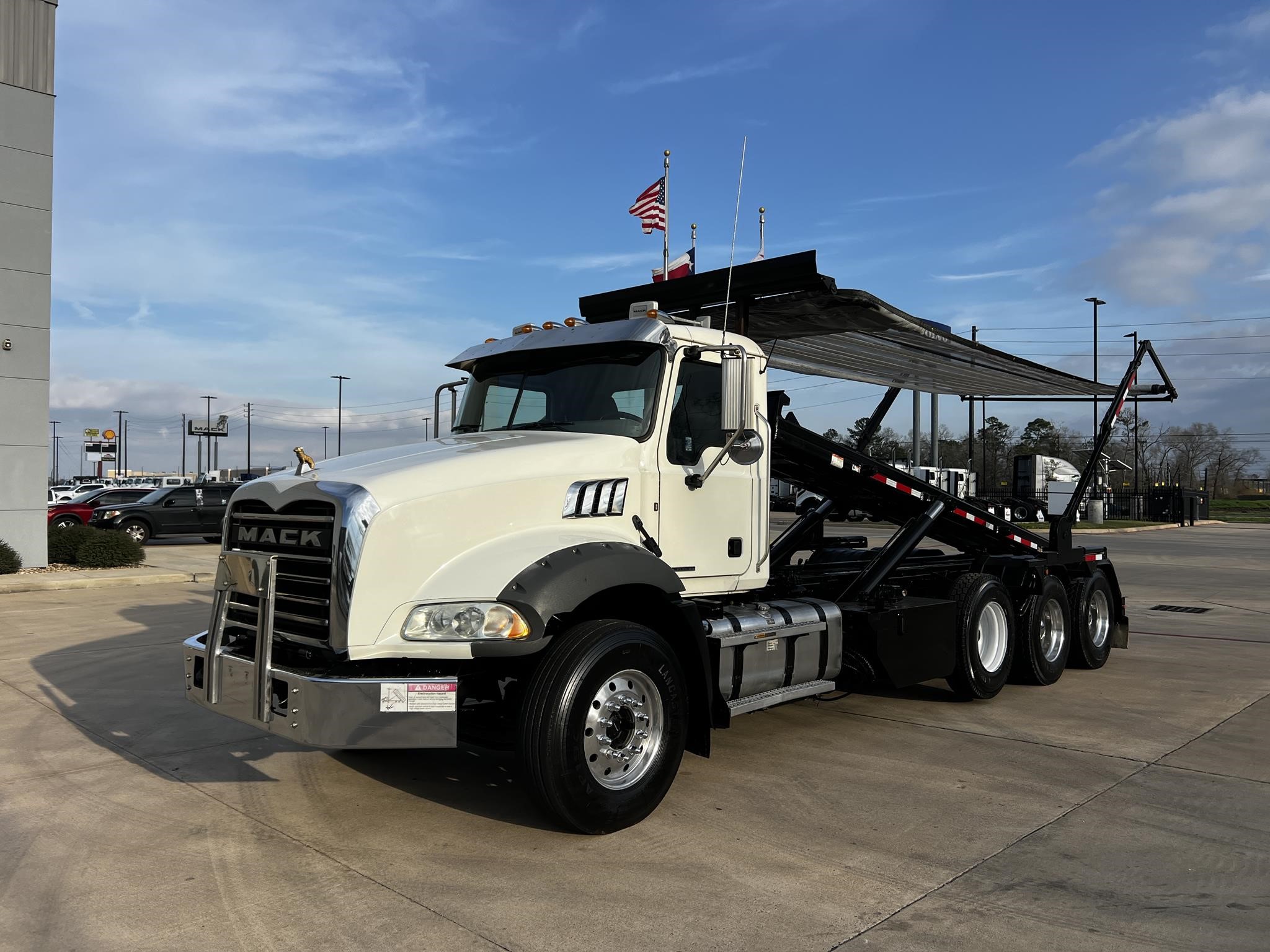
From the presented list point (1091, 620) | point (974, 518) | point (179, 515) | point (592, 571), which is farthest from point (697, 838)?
point (179, 515)

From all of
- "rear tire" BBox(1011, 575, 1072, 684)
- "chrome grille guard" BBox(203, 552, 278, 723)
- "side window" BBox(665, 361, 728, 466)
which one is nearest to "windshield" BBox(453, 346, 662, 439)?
"side window" BBox(665, 361, 728, 466)

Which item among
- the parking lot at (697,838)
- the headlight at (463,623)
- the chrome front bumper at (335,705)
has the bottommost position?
the parking lot at (697,838)

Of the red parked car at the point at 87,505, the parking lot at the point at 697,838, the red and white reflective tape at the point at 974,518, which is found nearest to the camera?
the parking lot at the point at 697,838

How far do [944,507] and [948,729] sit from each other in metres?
2.03

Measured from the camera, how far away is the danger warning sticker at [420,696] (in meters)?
4.30

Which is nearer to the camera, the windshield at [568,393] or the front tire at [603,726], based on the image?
the front tire at [603,726]

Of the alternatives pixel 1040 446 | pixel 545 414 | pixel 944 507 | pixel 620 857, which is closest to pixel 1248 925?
pixel 620 857

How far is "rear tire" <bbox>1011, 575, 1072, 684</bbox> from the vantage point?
8477mm

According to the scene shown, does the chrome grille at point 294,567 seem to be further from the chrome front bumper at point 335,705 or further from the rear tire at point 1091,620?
the rear tire at point 1091,620

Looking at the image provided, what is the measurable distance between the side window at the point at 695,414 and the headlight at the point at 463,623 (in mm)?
1567

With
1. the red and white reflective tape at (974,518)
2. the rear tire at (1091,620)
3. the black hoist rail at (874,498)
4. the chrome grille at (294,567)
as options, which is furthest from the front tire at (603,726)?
the rear tire at (1091,620)

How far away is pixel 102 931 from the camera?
12.0 feet

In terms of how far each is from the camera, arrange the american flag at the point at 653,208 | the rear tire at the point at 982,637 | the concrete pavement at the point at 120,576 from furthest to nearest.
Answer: the american flag at the point at 653,208 → the concrete pavement at the point at 120,576 → the rear tire at the point at 982,637

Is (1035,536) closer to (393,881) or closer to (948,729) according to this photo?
(948,729)
